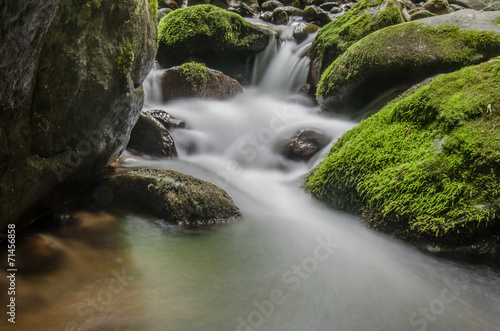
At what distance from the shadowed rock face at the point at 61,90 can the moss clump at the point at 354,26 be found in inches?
224

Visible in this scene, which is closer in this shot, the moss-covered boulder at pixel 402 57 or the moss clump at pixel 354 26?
the moss-covered boulder at pixel 402 57

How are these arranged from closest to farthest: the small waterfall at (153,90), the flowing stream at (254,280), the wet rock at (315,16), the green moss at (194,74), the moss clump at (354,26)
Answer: the flowing stream at (254,280), the moss clump at (354,26), the small waterfall at (153,90), the green moss at (194,74), the wet rock at (315,16)

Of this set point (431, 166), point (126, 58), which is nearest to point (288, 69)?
point (431, 166)

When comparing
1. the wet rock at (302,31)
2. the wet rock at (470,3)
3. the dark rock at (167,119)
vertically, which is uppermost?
the wet rock at (470,3)

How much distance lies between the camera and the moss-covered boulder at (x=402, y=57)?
5586mm

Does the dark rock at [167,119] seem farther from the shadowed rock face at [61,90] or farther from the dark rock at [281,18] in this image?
the dark rock at [281,18]

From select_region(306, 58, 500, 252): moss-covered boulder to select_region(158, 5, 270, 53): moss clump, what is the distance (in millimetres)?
7166

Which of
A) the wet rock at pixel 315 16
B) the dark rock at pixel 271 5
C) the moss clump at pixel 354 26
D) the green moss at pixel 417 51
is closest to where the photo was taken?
the green moss at pixel 417 51

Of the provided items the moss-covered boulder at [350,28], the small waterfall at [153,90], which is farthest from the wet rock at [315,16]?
the small waterfall at [153,90]

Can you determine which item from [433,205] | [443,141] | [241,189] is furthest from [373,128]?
[241,189]

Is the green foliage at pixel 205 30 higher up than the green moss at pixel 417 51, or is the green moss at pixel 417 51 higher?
the green moss at pixel 417 51

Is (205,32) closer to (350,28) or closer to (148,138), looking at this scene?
(350,28)

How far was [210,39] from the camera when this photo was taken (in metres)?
10.6

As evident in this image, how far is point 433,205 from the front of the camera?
3.40 meters
